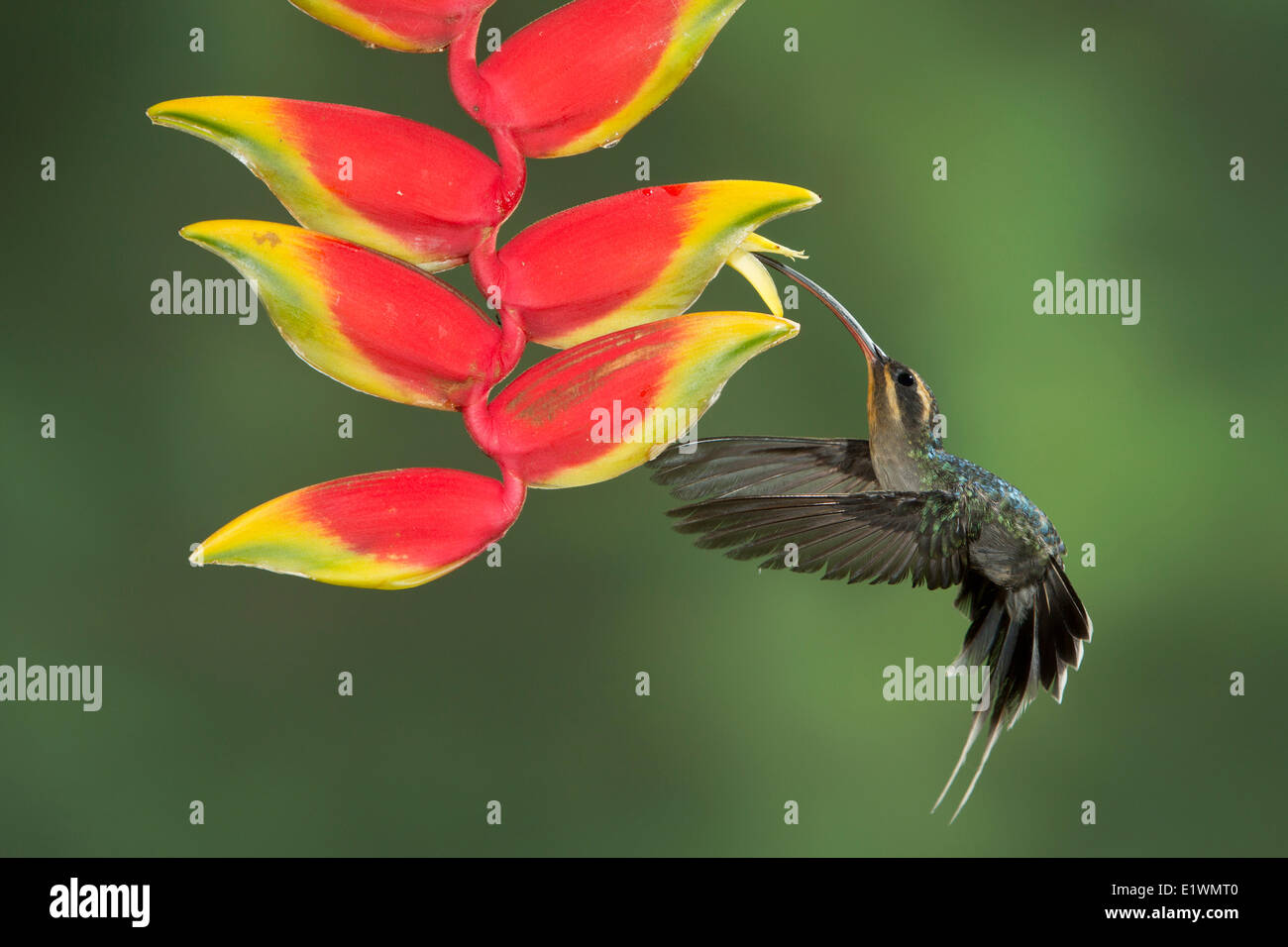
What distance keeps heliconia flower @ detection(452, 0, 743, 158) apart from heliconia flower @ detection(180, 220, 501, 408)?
7 cm

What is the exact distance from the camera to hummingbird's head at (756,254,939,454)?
594mm

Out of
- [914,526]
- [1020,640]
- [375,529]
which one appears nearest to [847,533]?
[914,526]

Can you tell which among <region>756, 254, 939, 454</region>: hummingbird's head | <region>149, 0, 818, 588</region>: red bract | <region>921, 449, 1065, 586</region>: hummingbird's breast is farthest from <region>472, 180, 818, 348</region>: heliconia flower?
<region>921, 449, 1065, 586</region>: hummingbird's breast

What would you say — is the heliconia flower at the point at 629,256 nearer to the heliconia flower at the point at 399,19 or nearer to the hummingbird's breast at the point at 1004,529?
the heliconia flower at the point at 399,19

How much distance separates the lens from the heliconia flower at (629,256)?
17.8 inches

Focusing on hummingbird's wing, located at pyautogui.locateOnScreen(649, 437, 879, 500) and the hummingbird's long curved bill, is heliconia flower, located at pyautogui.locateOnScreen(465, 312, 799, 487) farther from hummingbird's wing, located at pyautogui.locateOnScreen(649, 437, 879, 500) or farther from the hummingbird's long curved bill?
hummingbird's wing, located at pyautogui.locateOnScreen(649, 437, 879, 500)

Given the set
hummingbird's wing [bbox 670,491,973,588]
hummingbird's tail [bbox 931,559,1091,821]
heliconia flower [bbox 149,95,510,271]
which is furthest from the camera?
hummingbird's tail [bbox 931,559,1091,821]

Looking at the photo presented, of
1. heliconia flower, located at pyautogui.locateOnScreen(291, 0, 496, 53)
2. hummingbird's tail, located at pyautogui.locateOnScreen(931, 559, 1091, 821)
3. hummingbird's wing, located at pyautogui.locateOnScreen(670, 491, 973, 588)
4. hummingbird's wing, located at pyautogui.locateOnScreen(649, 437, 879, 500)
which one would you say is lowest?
hummingbird's tail, located at pyautogui.locateOnScreen(931, 559, 1091, 821)

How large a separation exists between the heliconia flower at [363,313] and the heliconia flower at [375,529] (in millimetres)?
37

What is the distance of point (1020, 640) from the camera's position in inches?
27.9

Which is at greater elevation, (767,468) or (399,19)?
(399,19)

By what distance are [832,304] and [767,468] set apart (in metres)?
0.19

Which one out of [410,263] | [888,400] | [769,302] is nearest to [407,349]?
[410,263]

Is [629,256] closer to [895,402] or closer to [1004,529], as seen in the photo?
[895,402]
